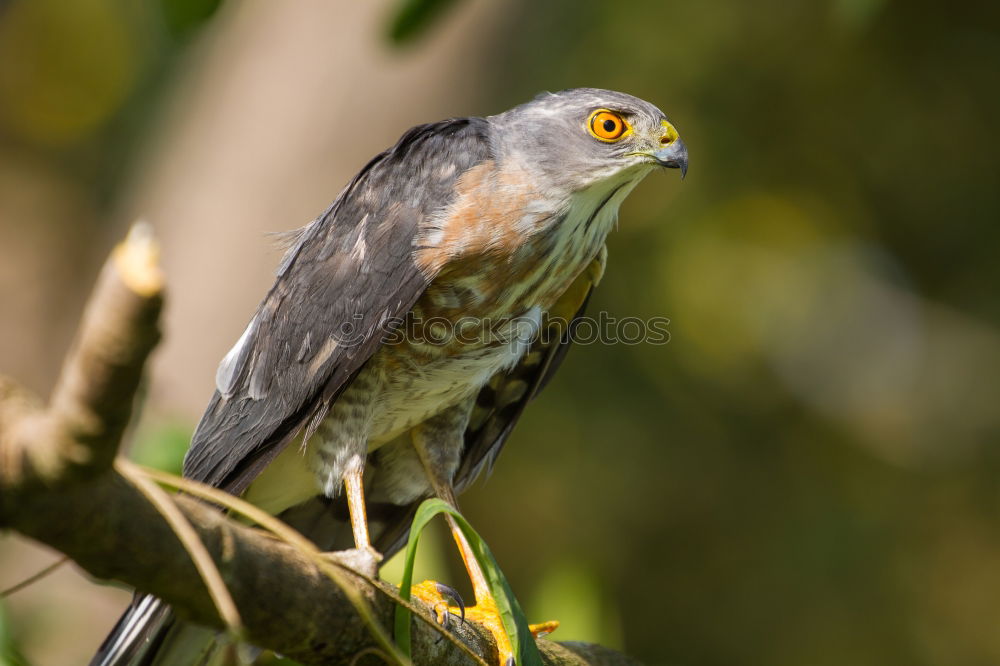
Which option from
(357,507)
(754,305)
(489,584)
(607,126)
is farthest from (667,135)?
(754,305)

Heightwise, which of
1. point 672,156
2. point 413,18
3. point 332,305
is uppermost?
point 413,18

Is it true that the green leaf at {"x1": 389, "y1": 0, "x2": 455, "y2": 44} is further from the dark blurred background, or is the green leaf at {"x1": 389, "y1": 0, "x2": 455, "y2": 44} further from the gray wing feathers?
the dark blurred background

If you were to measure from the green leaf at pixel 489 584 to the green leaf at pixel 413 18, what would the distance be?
2.11 meters

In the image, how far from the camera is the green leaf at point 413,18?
3895 millimetres

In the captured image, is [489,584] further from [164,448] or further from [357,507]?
[164,448]

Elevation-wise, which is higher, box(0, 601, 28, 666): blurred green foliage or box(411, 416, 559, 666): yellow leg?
box(411, 416, 559, 666): yellow leg

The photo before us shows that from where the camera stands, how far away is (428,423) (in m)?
3.87

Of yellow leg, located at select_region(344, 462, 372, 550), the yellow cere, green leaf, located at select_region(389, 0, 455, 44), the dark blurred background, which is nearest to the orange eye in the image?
the yellow cere

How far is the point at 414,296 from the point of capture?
3.24m

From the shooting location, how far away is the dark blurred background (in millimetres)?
7879

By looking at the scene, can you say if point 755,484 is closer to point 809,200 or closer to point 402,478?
point 809,200

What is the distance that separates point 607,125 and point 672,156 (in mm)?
248

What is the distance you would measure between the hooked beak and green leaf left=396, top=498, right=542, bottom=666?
5.19ft

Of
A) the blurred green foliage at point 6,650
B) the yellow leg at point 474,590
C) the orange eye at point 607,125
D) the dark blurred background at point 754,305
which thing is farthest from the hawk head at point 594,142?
the dark blurred background at point 754,305
